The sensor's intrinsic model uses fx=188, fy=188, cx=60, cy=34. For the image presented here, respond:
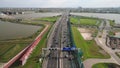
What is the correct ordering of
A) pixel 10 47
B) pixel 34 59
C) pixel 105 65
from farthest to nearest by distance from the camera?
pixel 10 47
pixel 34 59
pixel 105 65

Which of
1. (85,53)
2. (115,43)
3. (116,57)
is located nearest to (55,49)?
(85,53)

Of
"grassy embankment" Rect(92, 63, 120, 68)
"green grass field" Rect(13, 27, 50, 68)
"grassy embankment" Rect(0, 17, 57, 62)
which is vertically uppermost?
"grassy embankment" Rect(0, 17, 57, 62)

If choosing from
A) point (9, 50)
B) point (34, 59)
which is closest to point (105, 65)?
point (34, 59)

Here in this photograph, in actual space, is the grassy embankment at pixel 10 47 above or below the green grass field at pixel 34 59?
above

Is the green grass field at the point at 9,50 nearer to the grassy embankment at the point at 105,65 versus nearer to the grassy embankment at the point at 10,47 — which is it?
the grassy embankment at the point at 10,47

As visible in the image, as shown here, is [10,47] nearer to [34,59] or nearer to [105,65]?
[34,59]

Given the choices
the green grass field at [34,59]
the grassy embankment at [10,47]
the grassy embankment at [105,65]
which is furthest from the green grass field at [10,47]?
the grassy embankment at [105,65]

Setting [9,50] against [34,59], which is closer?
[34,59]

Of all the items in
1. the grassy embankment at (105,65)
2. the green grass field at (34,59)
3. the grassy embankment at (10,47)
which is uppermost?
the grassy embankment at (10,47)

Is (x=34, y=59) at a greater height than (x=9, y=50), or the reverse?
(x=9, y=50)

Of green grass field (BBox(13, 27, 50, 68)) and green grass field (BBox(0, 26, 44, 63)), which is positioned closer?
green grass field (BBox(13, 27, 50, 68))

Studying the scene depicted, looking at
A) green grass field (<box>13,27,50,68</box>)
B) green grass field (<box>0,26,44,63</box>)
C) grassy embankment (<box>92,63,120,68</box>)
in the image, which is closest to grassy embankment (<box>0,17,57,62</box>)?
green grass field (<box>0,26,44,63</box>)

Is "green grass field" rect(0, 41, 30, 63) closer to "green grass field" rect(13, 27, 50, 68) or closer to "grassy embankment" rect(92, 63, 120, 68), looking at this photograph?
"green grass field" rect(13, 27, 50, 68)
